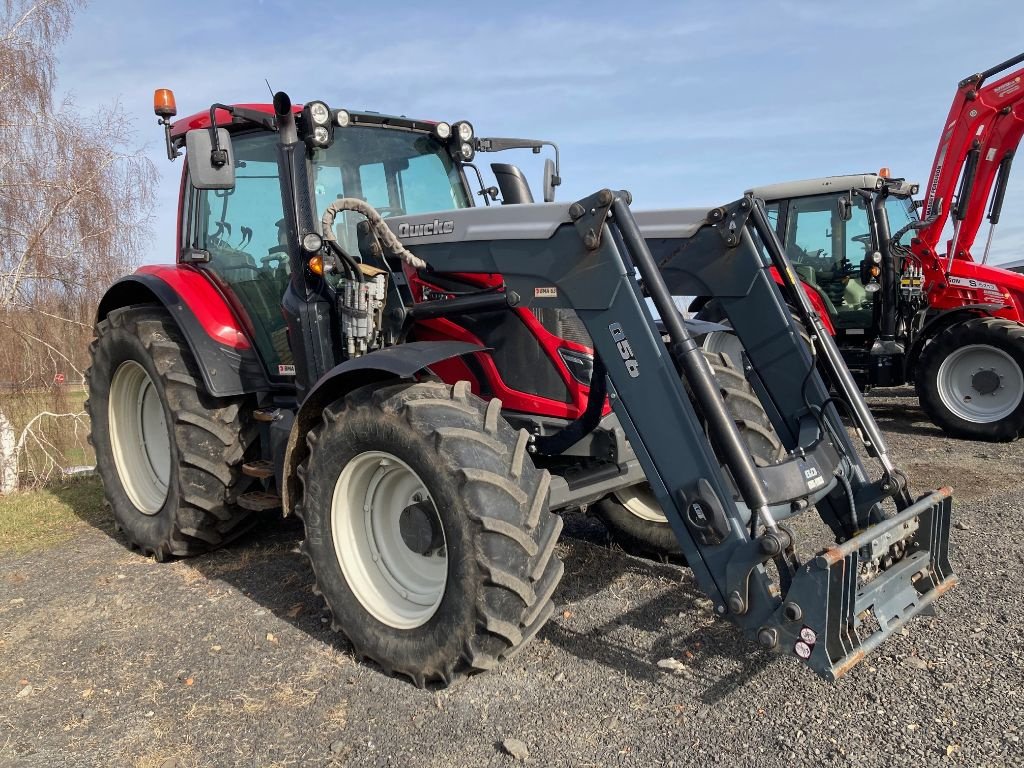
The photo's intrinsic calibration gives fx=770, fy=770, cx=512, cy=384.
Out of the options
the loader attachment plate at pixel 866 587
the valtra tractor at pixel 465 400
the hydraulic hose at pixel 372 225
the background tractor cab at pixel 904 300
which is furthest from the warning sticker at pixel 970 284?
the hydraulic hose at pixel 372 225

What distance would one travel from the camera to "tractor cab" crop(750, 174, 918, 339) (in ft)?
26.3

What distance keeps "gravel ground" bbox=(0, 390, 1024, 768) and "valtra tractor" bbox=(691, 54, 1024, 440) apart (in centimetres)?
403

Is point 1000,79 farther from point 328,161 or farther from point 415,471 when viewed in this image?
point 415,471

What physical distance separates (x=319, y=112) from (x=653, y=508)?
2628 mm

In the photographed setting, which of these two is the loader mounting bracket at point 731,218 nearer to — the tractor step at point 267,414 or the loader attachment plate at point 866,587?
the loader attachment plate at point 866,587

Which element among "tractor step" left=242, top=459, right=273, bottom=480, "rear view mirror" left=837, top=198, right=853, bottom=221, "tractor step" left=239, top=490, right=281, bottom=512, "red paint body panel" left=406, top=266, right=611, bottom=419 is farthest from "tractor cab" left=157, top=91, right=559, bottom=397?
"rear view mirror" left=837, top=198, right=853, bottom=221

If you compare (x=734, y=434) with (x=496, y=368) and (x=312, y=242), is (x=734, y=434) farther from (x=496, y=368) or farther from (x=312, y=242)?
(x=312, y=242)

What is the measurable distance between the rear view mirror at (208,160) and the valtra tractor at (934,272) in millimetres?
5308

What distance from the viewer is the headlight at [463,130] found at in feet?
14.4

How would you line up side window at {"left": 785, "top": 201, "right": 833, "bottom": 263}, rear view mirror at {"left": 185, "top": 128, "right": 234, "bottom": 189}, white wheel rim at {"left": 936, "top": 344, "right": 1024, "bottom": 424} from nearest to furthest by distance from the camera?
rear view mirror at {"left": 185, "top": 128, "right": 234, "bottom": 189}
white wheel rim at {"left": 936, "top": 344, "right": 1024, "bottom": 424}
side window at {"left": 785, "top": 201, "right": 833, "bottom": 263}

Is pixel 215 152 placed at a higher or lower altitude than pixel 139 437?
higher

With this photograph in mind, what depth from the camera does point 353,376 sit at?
3.29 meters

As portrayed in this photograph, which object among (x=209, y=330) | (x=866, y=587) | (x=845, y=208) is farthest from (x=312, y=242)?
(x=845, y=208)

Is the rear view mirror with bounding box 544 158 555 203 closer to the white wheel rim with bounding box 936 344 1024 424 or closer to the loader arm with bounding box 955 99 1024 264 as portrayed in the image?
the white wheel rim with bounding box 936 344 1024 424
